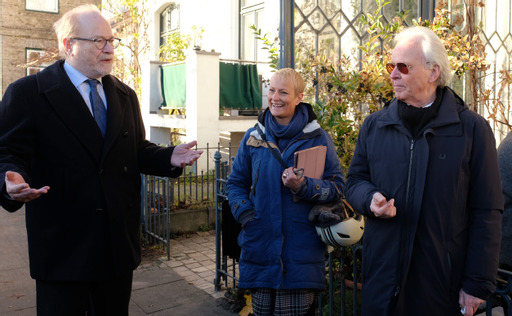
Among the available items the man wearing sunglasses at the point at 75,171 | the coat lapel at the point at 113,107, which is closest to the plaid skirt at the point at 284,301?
the man wearing sunglasses at the point at 75,171

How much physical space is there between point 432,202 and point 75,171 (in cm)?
180

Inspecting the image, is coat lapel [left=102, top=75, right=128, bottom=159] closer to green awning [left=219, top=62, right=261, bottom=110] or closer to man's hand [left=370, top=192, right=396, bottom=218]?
man's hand [left=370, top=192, right=396, bottom=218]

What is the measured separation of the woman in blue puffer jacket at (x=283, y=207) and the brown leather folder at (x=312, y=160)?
60mm

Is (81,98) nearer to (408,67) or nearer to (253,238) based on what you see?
(253,238)

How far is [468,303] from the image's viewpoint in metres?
2.33

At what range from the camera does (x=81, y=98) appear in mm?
2750

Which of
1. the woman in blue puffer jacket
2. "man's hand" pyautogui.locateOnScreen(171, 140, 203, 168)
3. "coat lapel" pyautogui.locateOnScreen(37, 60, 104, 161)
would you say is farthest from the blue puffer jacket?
"coat lapel" pyautogui.locateOnScreen(37, 60, 104, 161)

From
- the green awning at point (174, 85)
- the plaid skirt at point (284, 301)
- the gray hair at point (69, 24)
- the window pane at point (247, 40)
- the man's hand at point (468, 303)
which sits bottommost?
the plaid skirt at point (284, 301)

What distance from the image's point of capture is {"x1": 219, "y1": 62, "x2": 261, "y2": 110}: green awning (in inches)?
512

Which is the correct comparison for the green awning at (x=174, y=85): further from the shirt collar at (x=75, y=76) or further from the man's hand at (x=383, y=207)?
the man's hand at (x=383, y=207)

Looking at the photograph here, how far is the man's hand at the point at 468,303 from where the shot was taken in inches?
91.0

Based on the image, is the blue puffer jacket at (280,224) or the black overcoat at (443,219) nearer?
the black overcoat at (443,219)

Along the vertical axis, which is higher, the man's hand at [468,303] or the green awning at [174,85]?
the green awning at [174,85]

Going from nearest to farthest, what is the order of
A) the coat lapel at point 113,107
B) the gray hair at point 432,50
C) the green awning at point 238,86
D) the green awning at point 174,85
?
the gray hair at point 432,50 < the coat lapel at point 113,107 < the green awning at point 238,86 < the green awning at point 174,85
